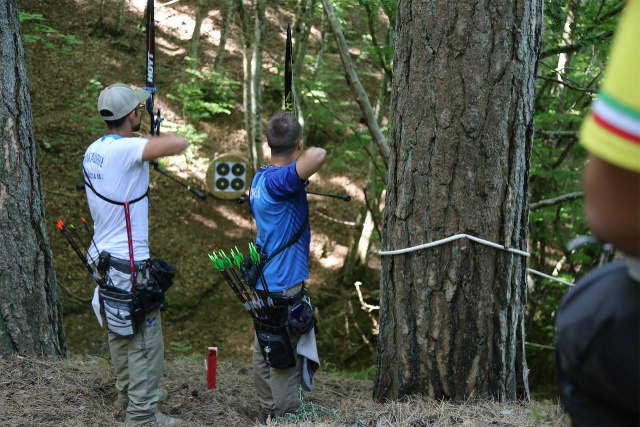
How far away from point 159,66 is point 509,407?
1421cm

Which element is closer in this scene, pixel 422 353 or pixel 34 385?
pixel 422 353

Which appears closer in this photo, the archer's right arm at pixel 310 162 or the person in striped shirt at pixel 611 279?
the person in striped shirt at pixel 611 279

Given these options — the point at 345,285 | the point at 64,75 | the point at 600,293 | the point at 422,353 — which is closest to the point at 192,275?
the point at 345,285

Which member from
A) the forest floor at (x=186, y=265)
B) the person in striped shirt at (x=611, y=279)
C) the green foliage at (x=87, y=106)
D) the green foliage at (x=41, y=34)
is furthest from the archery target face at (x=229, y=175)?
the person in striped shirt at (x=611, y=279)

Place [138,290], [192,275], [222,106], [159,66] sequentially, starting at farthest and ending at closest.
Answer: [159,66]
[222,106]
[192,275]
[138,290]

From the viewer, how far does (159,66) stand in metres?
15.9

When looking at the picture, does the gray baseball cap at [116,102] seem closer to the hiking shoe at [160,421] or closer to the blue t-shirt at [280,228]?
the blue t-shirt at [280,228]

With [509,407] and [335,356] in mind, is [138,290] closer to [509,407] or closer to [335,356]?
[509,407]

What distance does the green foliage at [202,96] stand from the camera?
1361 cm

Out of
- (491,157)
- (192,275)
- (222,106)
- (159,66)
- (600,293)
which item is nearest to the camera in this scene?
(600,293)

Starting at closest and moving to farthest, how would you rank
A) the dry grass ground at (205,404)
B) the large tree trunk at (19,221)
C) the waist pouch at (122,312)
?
the dry grass ground at (205,404) → the waist pouch at (122,312) → the large tree trunk at (19,221)

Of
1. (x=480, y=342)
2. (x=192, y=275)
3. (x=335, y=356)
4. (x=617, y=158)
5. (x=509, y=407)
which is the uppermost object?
(x=617, y=158)

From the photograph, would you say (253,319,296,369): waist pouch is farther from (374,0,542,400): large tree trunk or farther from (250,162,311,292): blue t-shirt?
(374,0,542,400): large tree trunk

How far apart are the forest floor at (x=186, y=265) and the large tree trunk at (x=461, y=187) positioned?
0.88 ft
